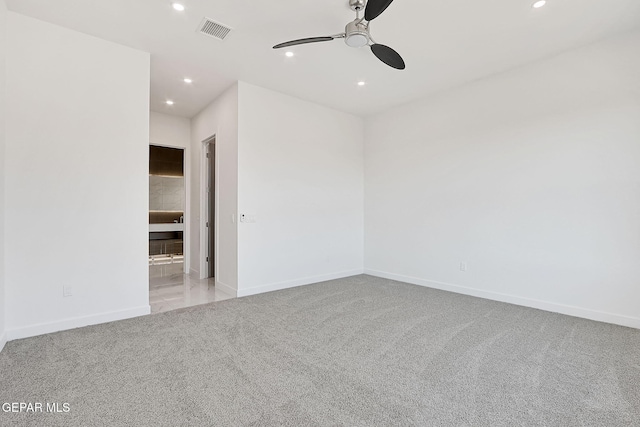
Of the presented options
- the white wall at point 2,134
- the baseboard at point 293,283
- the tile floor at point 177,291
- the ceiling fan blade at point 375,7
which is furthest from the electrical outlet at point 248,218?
the ceiling fan blade at point 375,7

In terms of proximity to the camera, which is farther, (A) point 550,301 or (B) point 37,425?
(A) point 550,301

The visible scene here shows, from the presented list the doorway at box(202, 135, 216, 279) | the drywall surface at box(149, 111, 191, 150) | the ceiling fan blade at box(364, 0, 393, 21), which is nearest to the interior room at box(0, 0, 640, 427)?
the ceiling fan blade at box(364, 0, 393, 21)

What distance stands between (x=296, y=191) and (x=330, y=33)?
2.32 m

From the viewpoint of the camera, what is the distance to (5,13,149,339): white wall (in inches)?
108

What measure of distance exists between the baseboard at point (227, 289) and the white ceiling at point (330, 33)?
292 cm

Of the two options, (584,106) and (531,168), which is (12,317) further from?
(584,106)

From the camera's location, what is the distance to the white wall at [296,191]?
4.28 metres

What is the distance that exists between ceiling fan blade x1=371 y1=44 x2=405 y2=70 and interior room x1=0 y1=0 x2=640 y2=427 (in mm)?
19

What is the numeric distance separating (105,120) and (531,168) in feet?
16.1

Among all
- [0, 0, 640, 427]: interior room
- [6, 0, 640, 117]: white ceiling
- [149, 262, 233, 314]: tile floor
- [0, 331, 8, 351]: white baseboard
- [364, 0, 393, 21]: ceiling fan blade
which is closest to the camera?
[0, 0, 640, 427]: interior room

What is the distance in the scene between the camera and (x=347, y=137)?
18.3 ft

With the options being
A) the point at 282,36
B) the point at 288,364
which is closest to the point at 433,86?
the point at 282,36

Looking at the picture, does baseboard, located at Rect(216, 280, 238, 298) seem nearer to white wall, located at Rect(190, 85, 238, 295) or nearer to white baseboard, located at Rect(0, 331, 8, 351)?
white wall, located at Rect(190, 85, 238, 295)

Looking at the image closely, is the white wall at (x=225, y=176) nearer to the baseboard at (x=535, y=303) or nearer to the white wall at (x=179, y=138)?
the white wall at (x=179, y=138)
